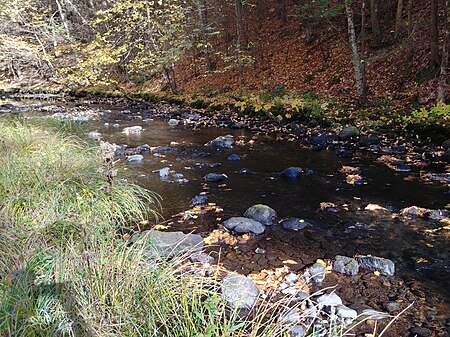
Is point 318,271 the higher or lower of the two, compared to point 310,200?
higher

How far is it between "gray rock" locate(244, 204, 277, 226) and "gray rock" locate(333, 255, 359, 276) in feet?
4.27

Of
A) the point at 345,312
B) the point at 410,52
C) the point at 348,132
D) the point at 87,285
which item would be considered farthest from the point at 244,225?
the point at 410,52

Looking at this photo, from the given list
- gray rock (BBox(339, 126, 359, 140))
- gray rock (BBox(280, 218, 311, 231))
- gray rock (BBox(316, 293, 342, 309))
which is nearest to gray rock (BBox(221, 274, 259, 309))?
gray rock (BBox(316, 293, 342, 309))

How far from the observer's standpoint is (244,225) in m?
4.96

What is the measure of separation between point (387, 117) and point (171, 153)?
20.0ft

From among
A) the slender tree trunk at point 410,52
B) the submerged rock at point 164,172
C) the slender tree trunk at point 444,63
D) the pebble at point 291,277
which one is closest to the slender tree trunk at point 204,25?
the slender tree trunk at point 410,52

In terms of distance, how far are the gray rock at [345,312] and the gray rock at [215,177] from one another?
4.18 meters

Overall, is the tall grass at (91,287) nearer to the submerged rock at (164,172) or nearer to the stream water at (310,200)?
the stream water at (310,200)

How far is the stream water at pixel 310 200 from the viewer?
430cm

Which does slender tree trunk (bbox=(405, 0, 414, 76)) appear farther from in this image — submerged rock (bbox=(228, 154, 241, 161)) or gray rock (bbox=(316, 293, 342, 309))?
gray rock (bbox=(316, 293, 342, 309))

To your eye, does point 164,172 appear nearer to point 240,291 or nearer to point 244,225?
point 244,225

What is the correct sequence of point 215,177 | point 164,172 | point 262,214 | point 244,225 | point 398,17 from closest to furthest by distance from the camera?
1. point 244,225
2. point 262,214
3. point 215,177
4. point 164,172
5. point 398,17

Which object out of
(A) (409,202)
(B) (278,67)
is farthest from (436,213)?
→ (B) (278,67)

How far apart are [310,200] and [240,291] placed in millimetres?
3192
